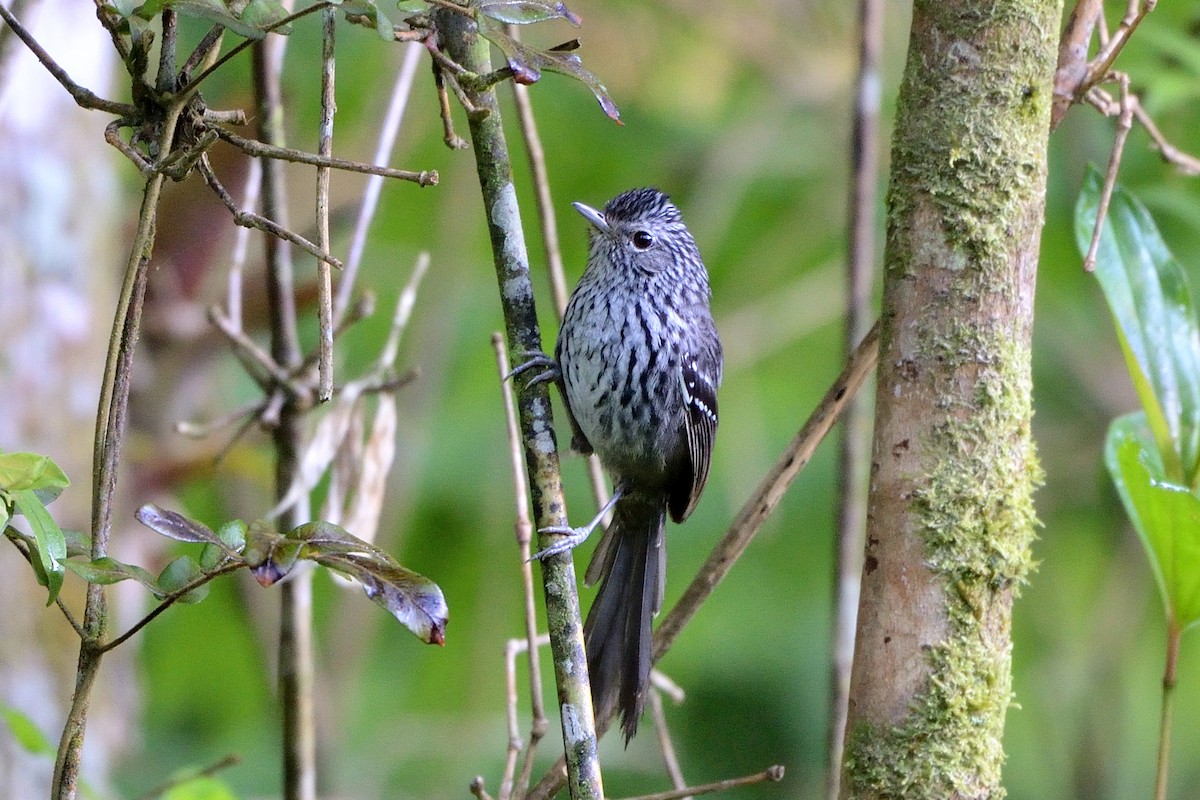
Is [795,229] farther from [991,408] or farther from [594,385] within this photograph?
[991,408]

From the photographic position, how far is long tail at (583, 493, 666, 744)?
8.57 ft

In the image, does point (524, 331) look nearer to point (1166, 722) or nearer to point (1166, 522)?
point (1166, 522)

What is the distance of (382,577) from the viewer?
4.17 ft

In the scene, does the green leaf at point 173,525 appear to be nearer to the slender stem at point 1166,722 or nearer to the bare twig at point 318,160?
the bare twig at point 318,160

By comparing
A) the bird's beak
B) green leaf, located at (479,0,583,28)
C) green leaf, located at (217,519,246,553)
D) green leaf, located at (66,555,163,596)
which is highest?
the bird's beak

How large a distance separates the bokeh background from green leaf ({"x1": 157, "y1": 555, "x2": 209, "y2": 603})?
11.8 feet

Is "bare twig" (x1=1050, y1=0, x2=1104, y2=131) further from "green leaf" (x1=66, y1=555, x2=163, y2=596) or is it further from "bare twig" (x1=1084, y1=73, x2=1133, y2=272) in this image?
"green leaf" (x1=66, y1=555, x2=163, y2=596)

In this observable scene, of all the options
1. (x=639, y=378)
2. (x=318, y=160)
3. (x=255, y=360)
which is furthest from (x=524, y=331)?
(x=639, y=378)

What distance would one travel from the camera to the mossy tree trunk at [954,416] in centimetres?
172

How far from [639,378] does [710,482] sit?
2315 millimetres

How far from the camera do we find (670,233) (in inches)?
141

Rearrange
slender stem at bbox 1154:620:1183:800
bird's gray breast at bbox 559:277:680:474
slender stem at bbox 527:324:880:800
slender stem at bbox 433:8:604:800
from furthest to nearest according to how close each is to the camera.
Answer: bird's gray breast at bbox 559:277:680:474 → slender stem at bbox 1154:620:1183:800 → slender stem at bbox 527:324:880:800 → slender stem at bbox 433:8:604:800

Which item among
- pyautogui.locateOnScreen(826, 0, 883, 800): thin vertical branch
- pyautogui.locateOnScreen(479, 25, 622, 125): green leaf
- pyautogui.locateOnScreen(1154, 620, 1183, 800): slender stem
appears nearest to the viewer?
pyautogui.locateOnScreen(479, 25, 622, 125): green leaf

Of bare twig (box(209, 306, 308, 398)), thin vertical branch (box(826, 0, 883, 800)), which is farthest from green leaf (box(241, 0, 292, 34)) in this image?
thin vertical branch (box(826, 0, 883, 800))
